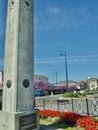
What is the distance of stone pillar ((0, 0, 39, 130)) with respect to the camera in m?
8.96

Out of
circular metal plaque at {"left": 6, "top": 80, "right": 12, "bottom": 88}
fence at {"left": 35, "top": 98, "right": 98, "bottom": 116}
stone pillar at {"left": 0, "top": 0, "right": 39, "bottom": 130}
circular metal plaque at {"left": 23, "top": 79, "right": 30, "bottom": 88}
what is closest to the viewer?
stone pillar at {"left": 0, "top": 0, "right": 39, "bottom": 130}

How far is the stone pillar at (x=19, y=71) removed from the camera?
8961 millimetres

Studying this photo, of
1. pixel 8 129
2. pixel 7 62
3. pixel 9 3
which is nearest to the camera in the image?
pixel 8 129

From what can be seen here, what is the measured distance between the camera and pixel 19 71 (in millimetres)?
9195

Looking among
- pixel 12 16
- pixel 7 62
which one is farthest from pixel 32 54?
pixel 12 16

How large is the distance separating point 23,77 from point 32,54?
4.27 feet

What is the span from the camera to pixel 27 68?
9617 mm

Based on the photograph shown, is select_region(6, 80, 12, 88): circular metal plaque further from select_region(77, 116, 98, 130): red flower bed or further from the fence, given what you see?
the fence

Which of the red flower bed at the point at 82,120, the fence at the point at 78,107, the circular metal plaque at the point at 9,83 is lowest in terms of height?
the fence at the point at 78,107

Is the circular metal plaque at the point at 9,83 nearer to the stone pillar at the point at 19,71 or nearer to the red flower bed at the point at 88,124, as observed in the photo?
the stone pillar at the point at 19,71

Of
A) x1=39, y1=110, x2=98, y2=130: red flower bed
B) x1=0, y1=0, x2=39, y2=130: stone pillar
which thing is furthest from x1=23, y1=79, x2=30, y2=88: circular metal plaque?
x1=39, y1=110, x2=98, y2=130: red flower bed

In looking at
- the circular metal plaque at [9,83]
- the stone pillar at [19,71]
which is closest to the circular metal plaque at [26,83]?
the stone pillar at [19,71]

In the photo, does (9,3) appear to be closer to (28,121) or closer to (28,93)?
(28,93)

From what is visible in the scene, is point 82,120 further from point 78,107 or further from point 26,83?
point 78,107
